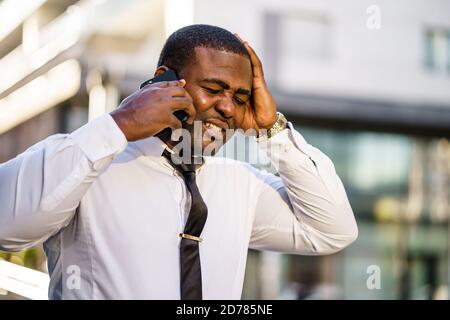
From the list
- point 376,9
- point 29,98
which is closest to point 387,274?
point 29,98

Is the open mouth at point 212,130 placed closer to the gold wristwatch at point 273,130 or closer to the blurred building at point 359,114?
the gold wristwatch at point 273,130

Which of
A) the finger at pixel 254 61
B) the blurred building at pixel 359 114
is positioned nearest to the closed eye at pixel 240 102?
the finger at pixel 254 61

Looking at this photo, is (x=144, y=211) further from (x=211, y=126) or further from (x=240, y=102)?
(x=240, y=102)

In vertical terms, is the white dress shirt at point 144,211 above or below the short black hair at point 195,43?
below

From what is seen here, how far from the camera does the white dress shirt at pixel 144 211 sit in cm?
157

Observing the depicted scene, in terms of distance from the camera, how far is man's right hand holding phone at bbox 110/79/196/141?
1.58m

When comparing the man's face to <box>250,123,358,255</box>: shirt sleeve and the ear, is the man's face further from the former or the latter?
<box>250,123,358,255</box>: shirt sleeve

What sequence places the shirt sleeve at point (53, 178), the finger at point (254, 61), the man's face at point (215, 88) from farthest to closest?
the finger at point (254, 61), the man's face at point (215, 88), the shirt sleeve at point (53, 178)

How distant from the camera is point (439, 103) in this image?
1505cm

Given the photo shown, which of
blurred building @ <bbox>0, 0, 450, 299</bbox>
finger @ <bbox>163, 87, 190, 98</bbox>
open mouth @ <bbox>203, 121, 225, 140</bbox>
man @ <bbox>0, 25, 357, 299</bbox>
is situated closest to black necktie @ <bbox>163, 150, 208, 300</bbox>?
man @ <bbox>0, 25, 357, 299</bbox>

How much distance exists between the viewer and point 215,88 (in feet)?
6.11

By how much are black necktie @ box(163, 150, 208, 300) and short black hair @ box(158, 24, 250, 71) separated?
1.20 ft

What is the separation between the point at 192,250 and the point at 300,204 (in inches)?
17.2

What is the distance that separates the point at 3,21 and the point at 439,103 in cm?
1075
